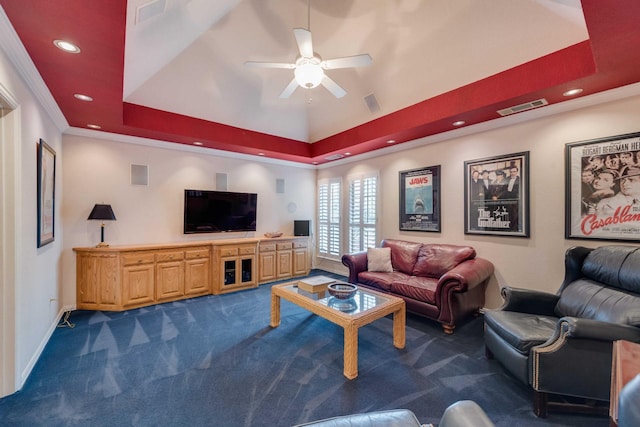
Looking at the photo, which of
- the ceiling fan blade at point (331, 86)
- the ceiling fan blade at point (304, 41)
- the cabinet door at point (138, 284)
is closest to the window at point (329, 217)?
the ceiling fan blade at point (331, 86)

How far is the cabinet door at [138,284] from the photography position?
156 inches

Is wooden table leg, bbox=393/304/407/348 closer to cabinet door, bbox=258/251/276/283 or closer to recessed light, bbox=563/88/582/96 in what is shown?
recessed light, bbox=563/88/582/96

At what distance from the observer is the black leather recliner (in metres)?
1.85

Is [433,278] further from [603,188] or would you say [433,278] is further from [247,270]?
[247,270]

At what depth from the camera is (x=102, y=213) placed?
391 centimetres

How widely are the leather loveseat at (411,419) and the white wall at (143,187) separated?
14.2ft

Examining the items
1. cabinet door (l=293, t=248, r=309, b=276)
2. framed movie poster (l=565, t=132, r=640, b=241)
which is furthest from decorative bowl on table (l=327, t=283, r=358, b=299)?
cabinet door (l=293, t=248, r=309, b=276)

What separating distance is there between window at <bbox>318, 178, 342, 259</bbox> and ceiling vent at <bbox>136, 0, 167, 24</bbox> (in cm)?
425

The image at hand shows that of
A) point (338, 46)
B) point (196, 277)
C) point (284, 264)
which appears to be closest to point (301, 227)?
point (284, 264)

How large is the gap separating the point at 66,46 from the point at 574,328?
402 cm

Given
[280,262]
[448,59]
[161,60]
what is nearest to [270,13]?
[161,60]

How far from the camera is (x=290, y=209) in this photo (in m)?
6.21

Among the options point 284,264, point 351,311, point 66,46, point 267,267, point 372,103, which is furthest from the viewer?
point 284,264

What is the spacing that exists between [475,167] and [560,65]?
59.4 inches
